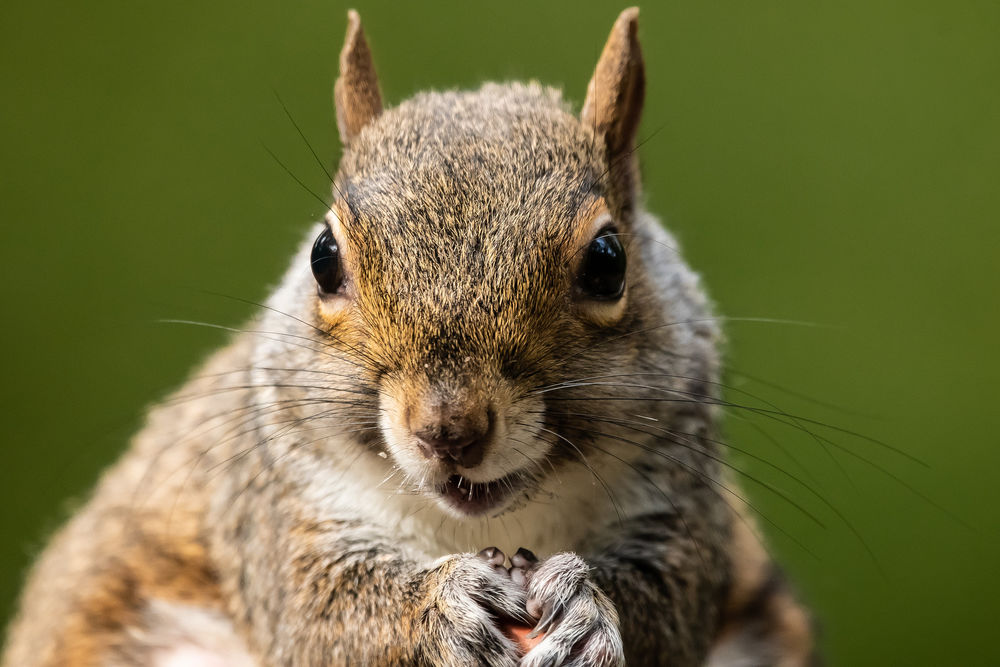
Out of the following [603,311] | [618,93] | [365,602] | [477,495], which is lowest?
[365,602]

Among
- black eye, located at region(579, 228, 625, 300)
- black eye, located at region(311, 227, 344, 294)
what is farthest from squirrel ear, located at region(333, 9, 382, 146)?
black eye, located at region(579, 228, 625, 300)

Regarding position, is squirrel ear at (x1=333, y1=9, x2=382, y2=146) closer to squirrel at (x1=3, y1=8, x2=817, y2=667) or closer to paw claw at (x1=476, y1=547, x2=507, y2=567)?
squirrel at (x1=3, y1=8, x2=817, y2=667)

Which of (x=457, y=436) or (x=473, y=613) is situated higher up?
(x=457, y=436)

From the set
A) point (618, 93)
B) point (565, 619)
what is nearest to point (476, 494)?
point (565, 619)

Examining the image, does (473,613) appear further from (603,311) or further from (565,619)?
(603,311)

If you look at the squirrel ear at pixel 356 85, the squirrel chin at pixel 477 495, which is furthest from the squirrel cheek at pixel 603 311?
the squirrel ear at pixel 356 85

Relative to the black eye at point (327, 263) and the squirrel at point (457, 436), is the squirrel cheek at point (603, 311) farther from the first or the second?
the black eye at point (327, 263)

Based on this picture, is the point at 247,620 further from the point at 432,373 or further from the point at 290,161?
the point at 290,161

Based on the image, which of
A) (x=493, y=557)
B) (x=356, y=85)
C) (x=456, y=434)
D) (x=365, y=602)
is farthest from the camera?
(x=356, y=85)
